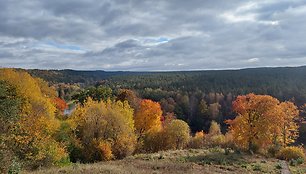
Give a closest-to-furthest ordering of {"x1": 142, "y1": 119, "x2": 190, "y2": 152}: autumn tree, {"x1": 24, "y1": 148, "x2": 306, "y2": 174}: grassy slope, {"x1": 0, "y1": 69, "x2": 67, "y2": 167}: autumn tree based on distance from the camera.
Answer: {"x1": 24, "y1": 148, "x2": 306, "y2": 174}: grassy slope, {"x1": 0, "y1": 69, "x2": 67, "y2": 167}: autumn tree, {"x1": 142, "y1": 119, "x2": 190, "y2": 152}: autumn tree

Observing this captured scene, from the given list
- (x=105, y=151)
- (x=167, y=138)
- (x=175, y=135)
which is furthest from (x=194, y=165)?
(x=175, y=135)

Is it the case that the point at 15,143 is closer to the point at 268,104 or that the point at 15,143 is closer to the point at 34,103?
the point at 34,103

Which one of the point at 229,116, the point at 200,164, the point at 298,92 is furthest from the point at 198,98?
the point at 200,164

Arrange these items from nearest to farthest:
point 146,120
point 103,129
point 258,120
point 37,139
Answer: point 37,139 < point 258,120 < point 103,129 < point 146,120

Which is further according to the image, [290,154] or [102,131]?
[102,131]

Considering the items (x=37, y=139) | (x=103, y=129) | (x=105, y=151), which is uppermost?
(x=37, y=139)

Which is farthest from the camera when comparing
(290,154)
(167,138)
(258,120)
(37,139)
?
(167,138)

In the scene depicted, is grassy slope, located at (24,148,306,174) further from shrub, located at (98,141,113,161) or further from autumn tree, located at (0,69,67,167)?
shrub, located at (98,141,113,161)

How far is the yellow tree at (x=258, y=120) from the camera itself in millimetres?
44594

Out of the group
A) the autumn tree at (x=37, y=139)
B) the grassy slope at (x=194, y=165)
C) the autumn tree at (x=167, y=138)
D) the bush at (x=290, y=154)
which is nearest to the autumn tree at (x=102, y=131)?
the autumn tree at (x=37, y=139)

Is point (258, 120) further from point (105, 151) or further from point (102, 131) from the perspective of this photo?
point (102, 131)

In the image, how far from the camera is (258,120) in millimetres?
45219

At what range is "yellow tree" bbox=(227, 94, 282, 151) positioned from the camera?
4459 centimetres

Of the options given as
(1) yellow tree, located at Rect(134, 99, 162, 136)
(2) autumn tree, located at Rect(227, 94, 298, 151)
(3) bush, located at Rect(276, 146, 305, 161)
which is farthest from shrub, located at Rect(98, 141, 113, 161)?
(3) bush, located at Rect(276, 146, 305, 161)
